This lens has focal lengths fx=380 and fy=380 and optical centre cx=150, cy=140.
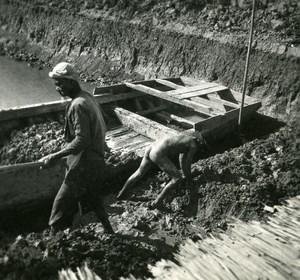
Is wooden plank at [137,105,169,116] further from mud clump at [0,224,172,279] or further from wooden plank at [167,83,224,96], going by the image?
mud clump at [0,224,172,279]

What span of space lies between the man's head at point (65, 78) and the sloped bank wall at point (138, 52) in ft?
19.7

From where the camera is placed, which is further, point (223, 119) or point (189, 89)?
point (189, 89)

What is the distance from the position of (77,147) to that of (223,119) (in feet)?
12.9

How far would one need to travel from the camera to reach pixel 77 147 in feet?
12.5

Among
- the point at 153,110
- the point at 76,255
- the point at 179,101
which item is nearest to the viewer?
the point at 76,255

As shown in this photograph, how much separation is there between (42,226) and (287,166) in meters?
3.74

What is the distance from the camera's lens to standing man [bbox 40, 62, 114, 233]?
3.79 m

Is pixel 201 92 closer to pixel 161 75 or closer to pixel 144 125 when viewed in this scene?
pixel 144 125

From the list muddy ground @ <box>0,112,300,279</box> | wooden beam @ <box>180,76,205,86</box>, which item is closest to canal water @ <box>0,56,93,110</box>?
wooden beam @ <box>180,76,205,86</box>

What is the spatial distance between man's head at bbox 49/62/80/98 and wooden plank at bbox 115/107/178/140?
3.01 metres

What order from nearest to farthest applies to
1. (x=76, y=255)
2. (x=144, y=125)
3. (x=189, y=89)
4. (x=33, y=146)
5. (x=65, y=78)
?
(x=65, y=78), (x=76, y=255), (x=33, y=146), (x=144, y=125), (x=189, y=89)

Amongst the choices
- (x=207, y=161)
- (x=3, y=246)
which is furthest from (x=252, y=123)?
(x=3, y=246)

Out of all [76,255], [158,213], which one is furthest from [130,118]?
[76,255]

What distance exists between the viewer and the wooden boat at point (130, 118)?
4.86 m
